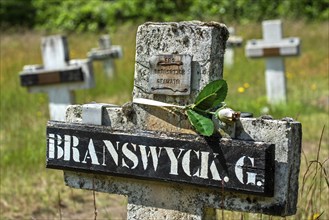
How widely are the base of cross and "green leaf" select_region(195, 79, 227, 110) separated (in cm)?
12

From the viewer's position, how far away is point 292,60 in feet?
44.4

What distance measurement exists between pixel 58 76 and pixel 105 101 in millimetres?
2795

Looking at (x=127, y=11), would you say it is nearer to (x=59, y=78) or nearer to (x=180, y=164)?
(x=59, y=78)

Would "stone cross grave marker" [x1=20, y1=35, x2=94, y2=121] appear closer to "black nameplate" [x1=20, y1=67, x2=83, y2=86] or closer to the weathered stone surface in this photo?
"black nameplate" [x1=20, y1=67, x2=83, y2=86]

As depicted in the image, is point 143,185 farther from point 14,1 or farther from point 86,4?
point 14,1

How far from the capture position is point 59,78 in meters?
7.46

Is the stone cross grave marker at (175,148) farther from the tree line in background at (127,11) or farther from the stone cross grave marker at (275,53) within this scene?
the tree line in background at (127,11)

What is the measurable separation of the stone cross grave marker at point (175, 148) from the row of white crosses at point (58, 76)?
437 cm

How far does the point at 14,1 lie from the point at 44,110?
20.3 m

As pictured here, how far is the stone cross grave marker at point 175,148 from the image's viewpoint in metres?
2.63

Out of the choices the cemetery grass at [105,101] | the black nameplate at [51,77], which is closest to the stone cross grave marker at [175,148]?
the cemetery grass at [105,101]

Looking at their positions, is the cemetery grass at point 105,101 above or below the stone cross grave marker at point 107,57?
below

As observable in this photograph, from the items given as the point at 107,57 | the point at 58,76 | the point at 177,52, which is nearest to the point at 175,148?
the point at 177,52

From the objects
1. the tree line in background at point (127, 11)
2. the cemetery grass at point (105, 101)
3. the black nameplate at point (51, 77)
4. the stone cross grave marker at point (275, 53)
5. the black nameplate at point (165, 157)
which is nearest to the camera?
the black nameplate at point (165, 157)
